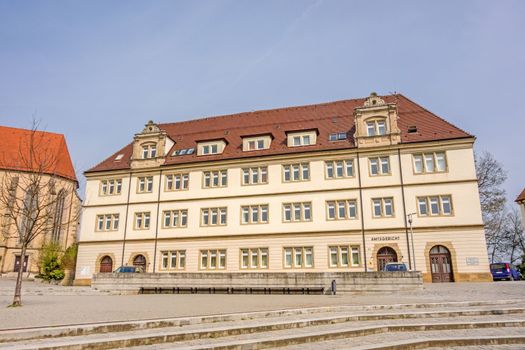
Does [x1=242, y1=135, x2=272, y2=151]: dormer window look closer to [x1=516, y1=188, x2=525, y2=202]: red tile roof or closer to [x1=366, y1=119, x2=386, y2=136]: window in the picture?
[x1=366, y1=119, x2=386, y2=136]: window

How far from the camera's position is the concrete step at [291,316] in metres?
8.08

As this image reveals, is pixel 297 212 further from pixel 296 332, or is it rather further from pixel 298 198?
pixel 296 332

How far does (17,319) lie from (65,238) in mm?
49734

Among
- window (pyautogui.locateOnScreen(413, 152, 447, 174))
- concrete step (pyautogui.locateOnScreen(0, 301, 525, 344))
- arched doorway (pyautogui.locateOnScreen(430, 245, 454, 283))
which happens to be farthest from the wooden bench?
window (pyautogui.locateOnScreen(413, 152, 447, 174))

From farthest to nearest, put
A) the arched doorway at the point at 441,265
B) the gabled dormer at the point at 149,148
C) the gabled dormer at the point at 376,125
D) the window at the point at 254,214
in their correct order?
the gabled dormer at the point at 149,148
the window at the point at 254,214
the gabled dormer at the point at 376,125
the arched doorway at the point at 441,265

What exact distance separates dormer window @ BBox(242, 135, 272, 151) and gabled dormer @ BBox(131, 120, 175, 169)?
24.7 ft

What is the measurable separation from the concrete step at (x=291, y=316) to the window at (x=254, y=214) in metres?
19.9

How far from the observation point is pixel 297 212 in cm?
3128

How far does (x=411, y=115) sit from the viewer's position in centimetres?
3281

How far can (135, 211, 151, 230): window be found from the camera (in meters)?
35.0

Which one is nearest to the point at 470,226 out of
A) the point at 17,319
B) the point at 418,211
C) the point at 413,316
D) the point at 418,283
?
the point at 418,211

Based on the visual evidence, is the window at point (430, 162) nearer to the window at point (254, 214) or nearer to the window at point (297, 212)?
the window at point (297, 212)

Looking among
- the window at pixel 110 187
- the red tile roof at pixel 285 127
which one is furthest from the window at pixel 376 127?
the window at pixel 110 187

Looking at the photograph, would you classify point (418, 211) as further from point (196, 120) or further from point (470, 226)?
point (196, 120)
